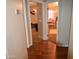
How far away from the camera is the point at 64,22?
640cm

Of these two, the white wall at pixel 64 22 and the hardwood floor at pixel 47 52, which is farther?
the white wall at pixel 64 22

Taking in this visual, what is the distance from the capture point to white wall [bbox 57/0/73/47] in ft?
20.6

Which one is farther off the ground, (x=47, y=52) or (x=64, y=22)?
(x=64, y=22)

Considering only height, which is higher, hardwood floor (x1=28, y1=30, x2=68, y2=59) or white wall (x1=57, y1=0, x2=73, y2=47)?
white wall (x1=57, y1=0, x2=73, y2=47)

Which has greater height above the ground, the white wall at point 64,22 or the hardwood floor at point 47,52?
the white wall at point 64,22

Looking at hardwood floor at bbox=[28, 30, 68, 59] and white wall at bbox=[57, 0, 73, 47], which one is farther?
white wall at bbox=[57, 0, 73, 47]

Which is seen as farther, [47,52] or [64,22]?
[64,22]

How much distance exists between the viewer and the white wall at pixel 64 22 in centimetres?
629
